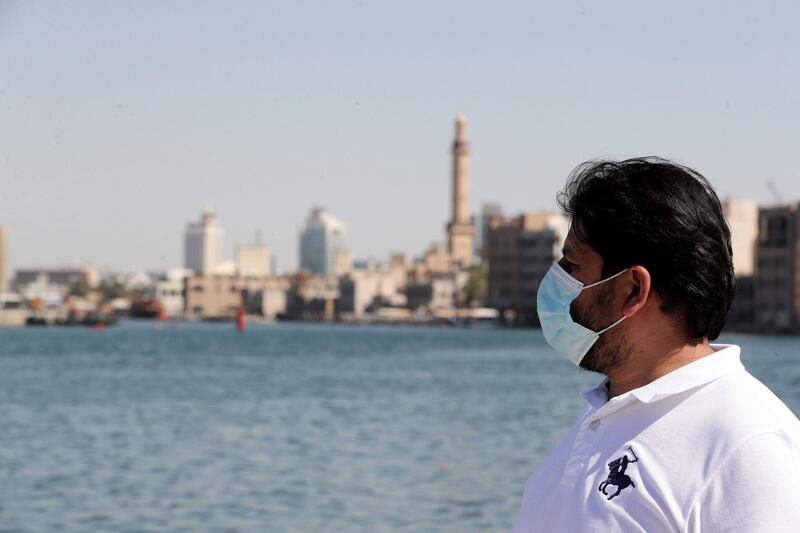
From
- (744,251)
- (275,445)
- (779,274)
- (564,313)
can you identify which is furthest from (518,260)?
(564,313)

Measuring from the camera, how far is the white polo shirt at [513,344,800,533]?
2.25m

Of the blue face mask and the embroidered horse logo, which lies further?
the blue face mask

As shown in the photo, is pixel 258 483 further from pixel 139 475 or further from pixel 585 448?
pixel 585 448

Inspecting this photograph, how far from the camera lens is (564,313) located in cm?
266

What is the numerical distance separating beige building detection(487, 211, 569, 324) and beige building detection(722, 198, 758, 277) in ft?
74.2

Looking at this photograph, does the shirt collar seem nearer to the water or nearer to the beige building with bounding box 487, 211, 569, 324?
the water

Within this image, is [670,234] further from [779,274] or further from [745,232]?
[745,232]

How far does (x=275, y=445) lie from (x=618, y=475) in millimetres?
26609

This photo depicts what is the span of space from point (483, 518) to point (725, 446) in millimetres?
16513

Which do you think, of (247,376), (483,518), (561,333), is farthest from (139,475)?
(247,376)

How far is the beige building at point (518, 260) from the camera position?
160500mm

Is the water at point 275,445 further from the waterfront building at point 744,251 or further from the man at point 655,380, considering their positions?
the waterfront building at point 744,251

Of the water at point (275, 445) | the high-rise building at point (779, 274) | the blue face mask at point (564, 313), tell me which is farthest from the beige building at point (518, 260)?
the blue face mask at point (564, 313)

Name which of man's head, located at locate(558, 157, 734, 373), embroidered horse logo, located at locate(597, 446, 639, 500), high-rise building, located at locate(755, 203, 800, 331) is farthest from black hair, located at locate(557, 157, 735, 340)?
high-rise building, located at locate(755, 203, 800, 331)
